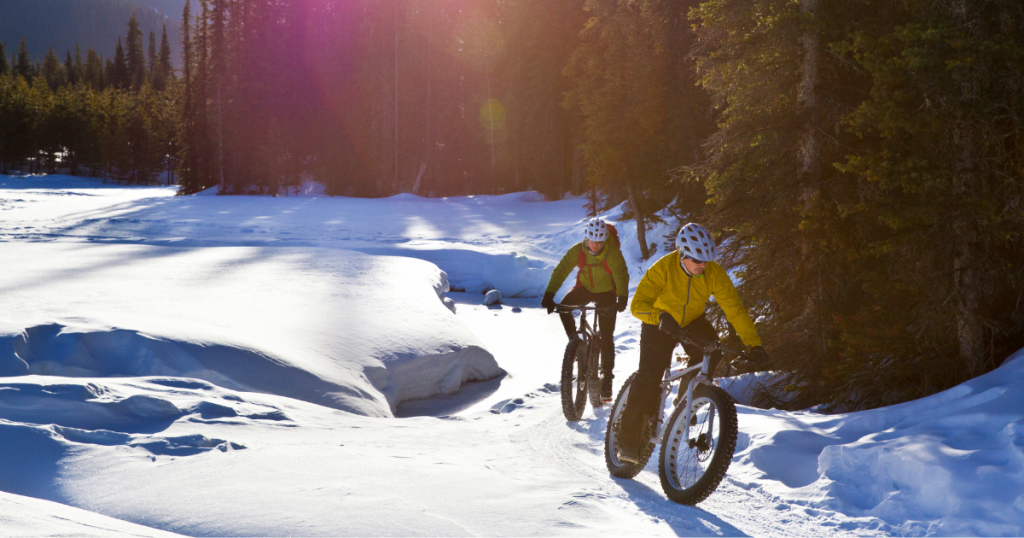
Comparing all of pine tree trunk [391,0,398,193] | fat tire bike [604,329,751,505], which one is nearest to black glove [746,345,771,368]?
fat tire bike [604,329,751,505]

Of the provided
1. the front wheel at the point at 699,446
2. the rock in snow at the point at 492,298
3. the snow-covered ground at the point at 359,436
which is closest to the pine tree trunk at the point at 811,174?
the snow-covered ground at the point at 359,436

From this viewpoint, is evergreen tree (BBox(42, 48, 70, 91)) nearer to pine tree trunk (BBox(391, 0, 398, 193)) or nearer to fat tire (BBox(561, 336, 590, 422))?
pine tree trunk (BBox(391, 0, 398, 193))

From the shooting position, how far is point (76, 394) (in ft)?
18.9

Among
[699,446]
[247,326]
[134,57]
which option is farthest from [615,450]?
[134,57]

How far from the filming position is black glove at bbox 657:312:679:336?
458 cm

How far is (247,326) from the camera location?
962 cm

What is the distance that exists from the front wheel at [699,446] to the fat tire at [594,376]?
100 inches

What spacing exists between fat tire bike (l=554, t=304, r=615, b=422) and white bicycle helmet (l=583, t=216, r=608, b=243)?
77 centimetres

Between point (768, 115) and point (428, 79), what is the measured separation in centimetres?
4436

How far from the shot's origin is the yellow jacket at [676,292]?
496 cm

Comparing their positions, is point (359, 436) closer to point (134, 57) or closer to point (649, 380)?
point (649, 380)

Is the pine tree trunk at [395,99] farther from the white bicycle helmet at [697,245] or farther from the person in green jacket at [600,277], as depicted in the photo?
the white bicycle helmet at [697,245]

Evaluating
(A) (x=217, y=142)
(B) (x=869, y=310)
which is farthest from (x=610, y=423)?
(A) (x=217, y=142)

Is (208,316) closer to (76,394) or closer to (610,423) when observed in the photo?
(76,394)
